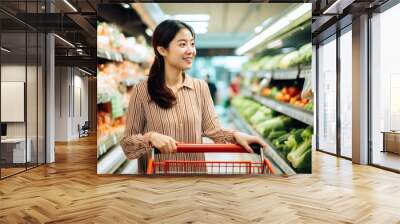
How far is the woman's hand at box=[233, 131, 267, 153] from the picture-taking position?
6.20 metres

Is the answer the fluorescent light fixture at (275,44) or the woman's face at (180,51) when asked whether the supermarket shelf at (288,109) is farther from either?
the woman's face at (180,51)

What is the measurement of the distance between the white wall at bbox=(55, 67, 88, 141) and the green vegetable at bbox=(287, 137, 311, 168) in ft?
33.7

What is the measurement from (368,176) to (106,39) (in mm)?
4503

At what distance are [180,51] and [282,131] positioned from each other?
6.27 ft

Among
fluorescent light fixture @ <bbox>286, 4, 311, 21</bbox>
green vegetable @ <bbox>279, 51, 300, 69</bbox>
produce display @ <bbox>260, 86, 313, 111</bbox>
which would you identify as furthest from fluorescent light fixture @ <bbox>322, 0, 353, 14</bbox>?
produce display @ <bbox>260, 86, 313, 111</bbox>

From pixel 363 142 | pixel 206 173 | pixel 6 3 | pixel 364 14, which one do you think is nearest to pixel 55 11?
pixel 6 3

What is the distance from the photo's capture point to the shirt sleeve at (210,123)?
20.4 ft

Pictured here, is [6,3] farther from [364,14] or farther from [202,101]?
[364,14]

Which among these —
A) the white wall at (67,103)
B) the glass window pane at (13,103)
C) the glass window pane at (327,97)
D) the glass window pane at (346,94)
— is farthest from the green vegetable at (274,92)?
the white wall at (67,103)

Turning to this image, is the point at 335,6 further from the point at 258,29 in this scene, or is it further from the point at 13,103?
the point at 13,103

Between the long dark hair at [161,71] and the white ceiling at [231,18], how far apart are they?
26 centimetres

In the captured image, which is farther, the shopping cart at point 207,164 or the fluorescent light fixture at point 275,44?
the fluorescent light fixture at point 275,44

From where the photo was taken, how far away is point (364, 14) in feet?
25.6

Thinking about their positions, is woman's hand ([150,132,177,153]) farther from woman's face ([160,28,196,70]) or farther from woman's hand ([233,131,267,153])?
woman's face ([160,28,196,70])
